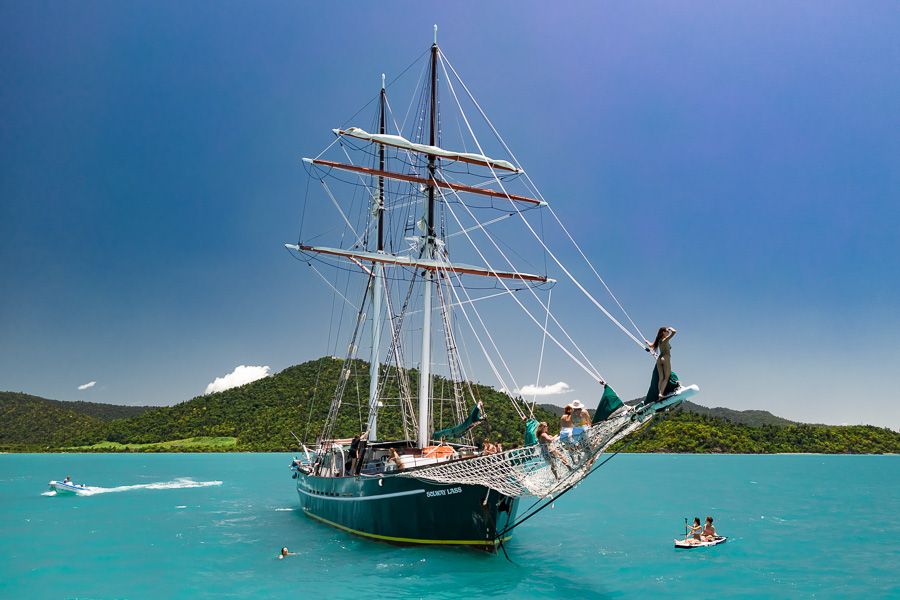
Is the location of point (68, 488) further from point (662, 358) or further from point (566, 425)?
point (662, 358)

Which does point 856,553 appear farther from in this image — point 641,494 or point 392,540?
point 641,494

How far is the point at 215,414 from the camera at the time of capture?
142m

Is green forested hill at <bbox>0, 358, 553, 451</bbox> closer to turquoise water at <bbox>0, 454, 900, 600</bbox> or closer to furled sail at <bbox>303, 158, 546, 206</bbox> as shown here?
turquoise water at <bbox>0, 454, 900, 600</bbox>

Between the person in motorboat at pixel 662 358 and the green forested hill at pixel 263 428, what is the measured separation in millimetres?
97739

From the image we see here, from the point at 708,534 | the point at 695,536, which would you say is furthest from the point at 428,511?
the point at 708,534

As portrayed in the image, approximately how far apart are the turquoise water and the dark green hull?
2.19ft

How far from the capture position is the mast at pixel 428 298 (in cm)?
2698

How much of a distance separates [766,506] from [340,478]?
38.4 meters

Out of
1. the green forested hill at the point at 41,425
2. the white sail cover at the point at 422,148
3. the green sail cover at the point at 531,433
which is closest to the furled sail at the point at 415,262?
the white sail cover at the point at 422,148

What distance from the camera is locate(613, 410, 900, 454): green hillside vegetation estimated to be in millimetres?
142500

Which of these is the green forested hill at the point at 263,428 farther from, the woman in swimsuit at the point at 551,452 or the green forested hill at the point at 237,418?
the woman in swimsuit at the point at 551,452

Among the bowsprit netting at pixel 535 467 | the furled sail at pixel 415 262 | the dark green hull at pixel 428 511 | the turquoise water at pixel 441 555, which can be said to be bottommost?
the turquoise water at pixel 441 555

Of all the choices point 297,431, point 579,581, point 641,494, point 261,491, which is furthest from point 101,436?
point 579,581

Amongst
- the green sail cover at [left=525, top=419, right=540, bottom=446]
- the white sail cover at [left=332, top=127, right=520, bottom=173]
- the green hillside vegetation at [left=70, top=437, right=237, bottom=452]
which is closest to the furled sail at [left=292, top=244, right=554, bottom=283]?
the white sail cover at [left=332, top=127, right=520, bottom=173]
